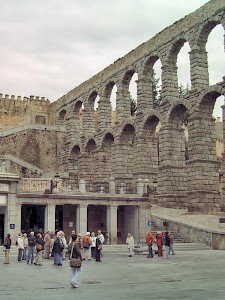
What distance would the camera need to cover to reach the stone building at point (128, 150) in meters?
34.3

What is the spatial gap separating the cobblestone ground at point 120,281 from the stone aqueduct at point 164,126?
1926cm

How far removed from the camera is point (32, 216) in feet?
120

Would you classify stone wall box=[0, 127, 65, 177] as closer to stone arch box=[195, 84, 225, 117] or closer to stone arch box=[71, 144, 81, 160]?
stone arch box=[71, 144, 81, 160]

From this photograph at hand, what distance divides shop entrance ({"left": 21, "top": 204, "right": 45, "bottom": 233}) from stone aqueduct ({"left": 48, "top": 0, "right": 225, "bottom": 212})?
1156 cm

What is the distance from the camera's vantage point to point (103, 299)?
1163 centimetres

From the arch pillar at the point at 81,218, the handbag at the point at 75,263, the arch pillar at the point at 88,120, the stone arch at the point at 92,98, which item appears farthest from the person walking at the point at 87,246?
the stone arch at the point at 92,98

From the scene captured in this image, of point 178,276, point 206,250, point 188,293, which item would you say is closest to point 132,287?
point 188,293

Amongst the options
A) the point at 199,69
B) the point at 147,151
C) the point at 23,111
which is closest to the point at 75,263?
the point at 199,69

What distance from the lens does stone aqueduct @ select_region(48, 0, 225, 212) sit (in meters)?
39.7

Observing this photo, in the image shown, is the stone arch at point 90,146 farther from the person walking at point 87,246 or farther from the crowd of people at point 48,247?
the person walking at point 87,246

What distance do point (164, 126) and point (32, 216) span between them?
47.8ft

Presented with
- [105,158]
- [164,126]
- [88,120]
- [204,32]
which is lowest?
[105,158]

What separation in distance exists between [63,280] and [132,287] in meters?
2.83

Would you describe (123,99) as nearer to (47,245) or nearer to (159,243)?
(159,243)
